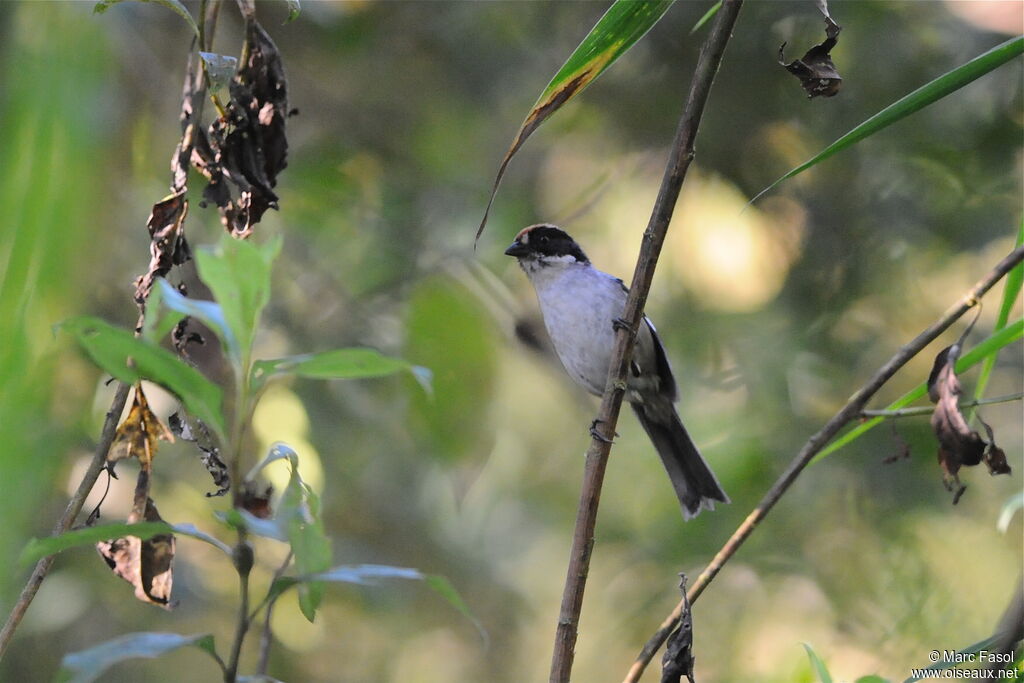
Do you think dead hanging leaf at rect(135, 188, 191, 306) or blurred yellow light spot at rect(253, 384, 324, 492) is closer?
dead hanging leaf at rect(135, 188, 191, 306)

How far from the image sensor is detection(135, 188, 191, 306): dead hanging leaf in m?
1.80

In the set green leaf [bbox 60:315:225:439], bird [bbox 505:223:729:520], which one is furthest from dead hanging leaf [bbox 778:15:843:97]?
bird [bbox 505:223:729:520]

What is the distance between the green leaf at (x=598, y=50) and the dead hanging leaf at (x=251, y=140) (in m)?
0.56

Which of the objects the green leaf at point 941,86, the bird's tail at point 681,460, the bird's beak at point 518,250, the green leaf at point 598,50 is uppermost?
the bird's beak at point 518,250

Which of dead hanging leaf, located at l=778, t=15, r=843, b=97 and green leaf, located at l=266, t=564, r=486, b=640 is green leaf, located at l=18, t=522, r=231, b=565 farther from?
dead hanging leaf, located at l=778, t=15, r=843, b=97

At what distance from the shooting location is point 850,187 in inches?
200

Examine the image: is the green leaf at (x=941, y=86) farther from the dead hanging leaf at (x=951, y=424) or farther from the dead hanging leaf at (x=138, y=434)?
the dead hanging leaf at (x=138, y=434)

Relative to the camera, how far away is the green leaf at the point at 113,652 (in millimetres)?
947

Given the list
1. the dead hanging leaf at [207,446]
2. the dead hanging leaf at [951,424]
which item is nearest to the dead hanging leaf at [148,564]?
the dead hanging leaf at [207,446]

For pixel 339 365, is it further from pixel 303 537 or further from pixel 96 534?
pixel 96 534

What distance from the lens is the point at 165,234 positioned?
1810mm

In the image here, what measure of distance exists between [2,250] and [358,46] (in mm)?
3710

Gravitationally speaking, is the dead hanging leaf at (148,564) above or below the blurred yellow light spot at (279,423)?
below

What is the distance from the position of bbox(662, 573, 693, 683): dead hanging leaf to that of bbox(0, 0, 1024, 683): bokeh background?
2698mm
